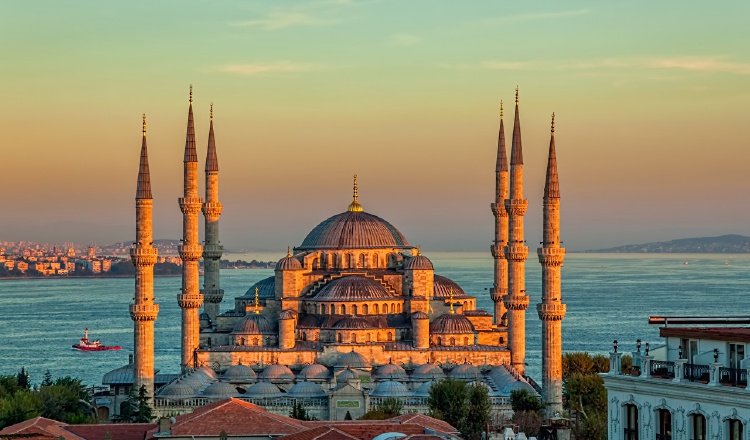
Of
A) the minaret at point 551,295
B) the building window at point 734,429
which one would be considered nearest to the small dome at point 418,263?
the minaret at point 551,295

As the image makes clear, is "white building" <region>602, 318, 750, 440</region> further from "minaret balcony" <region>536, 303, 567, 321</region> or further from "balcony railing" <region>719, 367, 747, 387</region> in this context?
"minaret balcony" <region>536, 303, 567, 321</region>

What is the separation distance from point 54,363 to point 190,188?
37063 mm

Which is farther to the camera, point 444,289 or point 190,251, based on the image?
point 444,289

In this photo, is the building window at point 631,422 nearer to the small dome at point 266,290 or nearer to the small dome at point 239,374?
the small dome at point 239,374

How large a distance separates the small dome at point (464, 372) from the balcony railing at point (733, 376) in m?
45.2

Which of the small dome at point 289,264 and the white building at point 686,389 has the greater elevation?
the small dome at point 289,264

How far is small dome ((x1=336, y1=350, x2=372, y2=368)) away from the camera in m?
72.8

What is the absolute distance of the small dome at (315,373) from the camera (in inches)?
2832

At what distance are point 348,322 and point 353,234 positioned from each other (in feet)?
25.3

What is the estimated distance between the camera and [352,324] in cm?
7488

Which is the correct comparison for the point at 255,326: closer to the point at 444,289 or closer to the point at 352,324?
the point at 352,324

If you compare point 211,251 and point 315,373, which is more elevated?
point 211,251

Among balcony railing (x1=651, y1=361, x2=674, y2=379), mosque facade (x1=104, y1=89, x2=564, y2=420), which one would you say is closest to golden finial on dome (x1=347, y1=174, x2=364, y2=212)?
mosque facade (x1=104, y1=89, x2=564, y2=420)

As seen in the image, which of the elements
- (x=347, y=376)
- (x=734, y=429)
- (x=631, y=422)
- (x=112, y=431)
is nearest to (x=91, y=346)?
(x=347, y=376)
